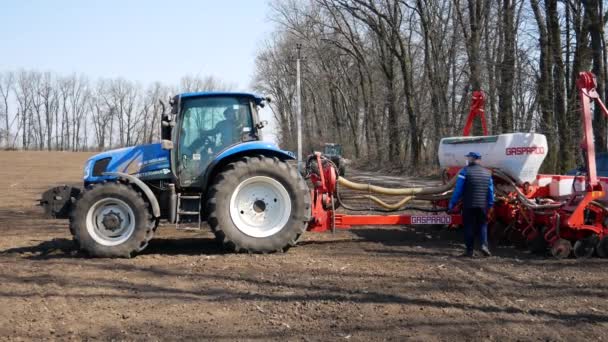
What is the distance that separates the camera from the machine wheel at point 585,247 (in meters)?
8.11

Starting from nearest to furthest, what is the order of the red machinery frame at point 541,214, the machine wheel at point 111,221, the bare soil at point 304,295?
1. the bare soil at point 304,295
2. the machine wheel at point 111,221
3. the red machinery frame at point 541,214

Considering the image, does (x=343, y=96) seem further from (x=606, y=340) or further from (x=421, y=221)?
(x=606, y=340)

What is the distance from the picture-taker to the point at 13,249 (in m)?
9.02

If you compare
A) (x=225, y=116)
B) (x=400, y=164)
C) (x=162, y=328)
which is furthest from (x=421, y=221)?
(x=400, y=164)

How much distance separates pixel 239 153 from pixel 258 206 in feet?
2.61

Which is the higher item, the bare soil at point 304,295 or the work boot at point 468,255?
the work boot at point 468,255

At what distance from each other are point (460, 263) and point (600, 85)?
14.9 meters

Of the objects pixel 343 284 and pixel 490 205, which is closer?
pixel 343 284

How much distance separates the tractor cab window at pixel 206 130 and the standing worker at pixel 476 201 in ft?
10.5

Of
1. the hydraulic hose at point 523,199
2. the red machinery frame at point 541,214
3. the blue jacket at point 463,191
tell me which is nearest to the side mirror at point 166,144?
the red machinery frame at point 541,214

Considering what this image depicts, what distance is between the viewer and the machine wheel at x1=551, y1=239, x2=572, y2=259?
319 inches

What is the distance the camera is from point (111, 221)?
7965 millimetres

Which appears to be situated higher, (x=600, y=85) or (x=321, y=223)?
(x=600, y=85)

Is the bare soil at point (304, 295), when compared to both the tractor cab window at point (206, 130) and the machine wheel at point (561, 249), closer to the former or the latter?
the machine wheel at point (561, 249)
